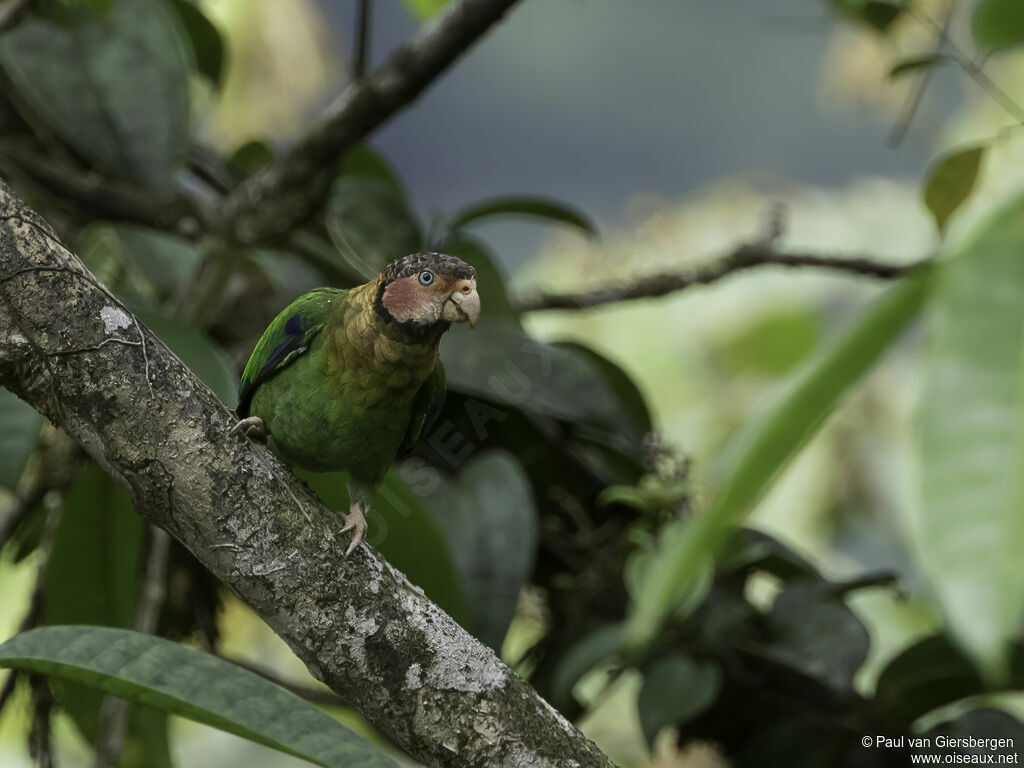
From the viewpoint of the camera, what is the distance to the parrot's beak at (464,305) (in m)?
1.05

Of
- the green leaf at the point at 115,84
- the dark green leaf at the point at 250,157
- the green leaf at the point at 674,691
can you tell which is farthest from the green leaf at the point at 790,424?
the dark green leaf at the point at 250,157

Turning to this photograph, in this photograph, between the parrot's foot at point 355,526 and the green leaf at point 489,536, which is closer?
the parrot's foot at point 355,526

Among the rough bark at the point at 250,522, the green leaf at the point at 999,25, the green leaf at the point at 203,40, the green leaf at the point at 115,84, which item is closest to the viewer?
the green leaf at the point at 999,25

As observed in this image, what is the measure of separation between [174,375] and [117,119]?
3.19 ft

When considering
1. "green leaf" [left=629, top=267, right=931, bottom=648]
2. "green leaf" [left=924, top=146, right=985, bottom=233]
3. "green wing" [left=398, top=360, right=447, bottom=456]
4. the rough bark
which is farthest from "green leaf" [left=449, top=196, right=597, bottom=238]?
"green leaf" [left=629, top=267, right=931, bottom=648]

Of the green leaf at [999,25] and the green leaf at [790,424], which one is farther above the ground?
the green leaf at [999,25]

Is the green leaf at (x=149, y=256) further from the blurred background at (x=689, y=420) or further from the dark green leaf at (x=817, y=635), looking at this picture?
the dark green leaf at (x=817, y=635)

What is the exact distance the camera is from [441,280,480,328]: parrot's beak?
3.44ft

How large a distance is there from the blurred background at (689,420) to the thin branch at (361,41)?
0.08 m

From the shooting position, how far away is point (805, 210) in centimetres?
585

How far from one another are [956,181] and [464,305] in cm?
70

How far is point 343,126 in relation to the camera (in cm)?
150

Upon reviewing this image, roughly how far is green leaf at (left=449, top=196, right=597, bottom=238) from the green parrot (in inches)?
25.1

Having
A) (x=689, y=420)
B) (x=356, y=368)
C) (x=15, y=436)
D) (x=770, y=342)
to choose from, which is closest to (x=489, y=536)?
(x=356, y=368)
